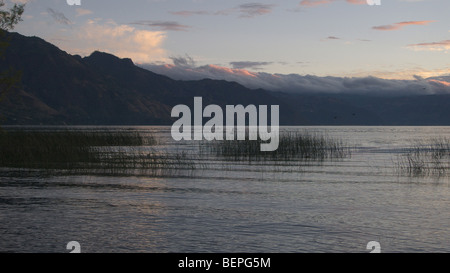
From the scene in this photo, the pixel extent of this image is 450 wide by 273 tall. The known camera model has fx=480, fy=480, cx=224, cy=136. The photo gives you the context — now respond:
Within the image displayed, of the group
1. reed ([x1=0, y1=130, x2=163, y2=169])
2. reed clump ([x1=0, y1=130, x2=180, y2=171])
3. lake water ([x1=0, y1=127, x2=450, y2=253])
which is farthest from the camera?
reed ([x1=0, y1=130, x2=163, y2=169])

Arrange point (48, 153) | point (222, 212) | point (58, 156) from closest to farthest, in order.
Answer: point (222, 212)
point (58, 156)
point (48, 153)

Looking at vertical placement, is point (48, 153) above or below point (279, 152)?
above

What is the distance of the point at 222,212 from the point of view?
17.1m

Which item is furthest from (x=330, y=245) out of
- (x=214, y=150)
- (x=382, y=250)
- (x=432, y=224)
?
(x=214, y=150)

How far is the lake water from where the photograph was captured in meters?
12.8

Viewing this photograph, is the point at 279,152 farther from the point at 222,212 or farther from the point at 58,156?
the point at 222,212

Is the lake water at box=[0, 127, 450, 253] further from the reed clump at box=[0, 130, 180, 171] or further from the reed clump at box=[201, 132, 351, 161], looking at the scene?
the reed clump at box=[201, 132, 351, 161]

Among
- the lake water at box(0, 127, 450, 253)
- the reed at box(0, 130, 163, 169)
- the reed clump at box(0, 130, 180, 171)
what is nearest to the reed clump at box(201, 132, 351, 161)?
the reed clump at box(0, 130, 180, 171)

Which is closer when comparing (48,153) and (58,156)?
(58,156)

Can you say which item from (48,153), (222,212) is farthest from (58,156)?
(222,212)

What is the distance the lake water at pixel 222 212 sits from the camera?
1283cm

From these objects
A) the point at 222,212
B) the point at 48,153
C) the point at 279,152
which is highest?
the point at 48,153

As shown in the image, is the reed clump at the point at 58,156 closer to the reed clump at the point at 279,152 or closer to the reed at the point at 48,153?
the reed at the point at 48,153
